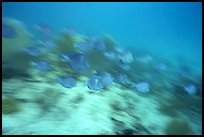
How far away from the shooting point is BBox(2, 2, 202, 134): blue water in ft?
13.6

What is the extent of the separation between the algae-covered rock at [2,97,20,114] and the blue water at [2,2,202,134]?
130cm

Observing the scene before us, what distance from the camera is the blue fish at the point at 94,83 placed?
11.3ft

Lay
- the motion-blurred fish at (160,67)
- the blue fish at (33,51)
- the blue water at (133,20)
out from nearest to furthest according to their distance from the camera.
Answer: the blue fish at (33,51) < the blue water at (133,20) < the motion-blurred fish at (160,67)

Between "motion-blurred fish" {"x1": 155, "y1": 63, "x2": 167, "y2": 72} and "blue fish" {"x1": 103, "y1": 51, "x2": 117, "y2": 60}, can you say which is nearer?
"blue fish" {"x1": 103, "y1": 51, "x2": 117, "y2": 60}

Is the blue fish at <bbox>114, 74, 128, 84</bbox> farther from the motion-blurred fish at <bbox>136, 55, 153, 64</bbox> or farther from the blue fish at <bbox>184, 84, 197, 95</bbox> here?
the blue fish at <bbox>184, 84, 197, 95</bbox>

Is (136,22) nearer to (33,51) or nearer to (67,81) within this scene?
(33,51)

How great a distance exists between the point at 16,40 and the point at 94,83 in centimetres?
128

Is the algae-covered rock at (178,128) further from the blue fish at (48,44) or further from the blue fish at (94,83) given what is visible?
the blue fish at (48,44)

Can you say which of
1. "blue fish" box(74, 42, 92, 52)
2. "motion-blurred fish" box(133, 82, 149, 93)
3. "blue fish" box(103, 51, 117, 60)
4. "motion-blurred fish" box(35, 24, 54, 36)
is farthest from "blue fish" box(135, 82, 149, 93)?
"motion-blurred fish" box(35, 24, 54, 36)

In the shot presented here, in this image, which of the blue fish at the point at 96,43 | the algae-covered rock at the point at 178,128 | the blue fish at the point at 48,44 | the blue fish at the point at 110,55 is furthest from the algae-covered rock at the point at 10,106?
the algae-covered rock at the point at 178,128

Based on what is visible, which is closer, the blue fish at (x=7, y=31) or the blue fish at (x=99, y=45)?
the blue fish at (x=7, y=31)

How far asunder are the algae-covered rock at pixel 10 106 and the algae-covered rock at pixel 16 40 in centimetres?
71

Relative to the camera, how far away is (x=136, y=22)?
566 centimetres

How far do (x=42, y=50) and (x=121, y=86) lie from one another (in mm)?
1212
